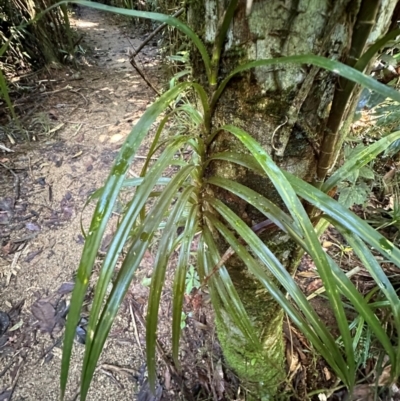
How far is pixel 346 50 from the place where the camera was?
42cm

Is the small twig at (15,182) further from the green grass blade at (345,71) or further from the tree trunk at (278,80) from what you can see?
the green grass blade at (345,71)

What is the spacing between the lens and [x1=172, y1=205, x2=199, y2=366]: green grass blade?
1.70 feet

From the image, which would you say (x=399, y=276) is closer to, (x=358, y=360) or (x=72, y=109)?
(x=358, y=360)

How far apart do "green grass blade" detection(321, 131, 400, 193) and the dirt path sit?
0.91 m

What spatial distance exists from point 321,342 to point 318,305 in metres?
0.73

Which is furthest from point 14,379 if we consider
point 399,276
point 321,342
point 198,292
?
point 399,276

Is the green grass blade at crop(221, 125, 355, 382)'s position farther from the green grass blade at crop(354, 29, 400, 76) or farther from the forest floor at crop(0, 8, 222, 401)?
the forest floor at crop(0, 8, 222, 401)

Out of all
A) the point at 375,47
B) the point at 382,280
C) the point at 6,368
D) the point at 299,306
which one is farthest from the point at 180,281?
the point at 6,368

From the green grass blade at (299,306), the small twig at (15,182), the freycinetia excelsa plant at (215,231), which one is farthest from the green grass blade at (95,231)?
the small twig at (15,182)

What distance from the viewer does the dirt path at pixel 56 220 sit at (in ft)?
3.70

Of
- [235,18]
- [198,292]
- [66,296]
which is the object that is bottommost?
[66,296]

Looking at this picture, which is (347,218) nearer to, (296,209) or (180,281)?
(296,209)

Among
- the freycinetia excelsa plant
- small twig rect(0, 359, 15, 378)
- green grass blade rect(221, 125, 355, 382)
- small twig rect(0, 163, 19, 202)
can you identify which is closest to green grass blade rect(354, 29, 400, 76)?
the freycinetia excelsa plant

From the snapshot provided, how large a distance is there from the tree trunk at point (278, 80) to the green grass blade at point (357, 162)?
0.03m
